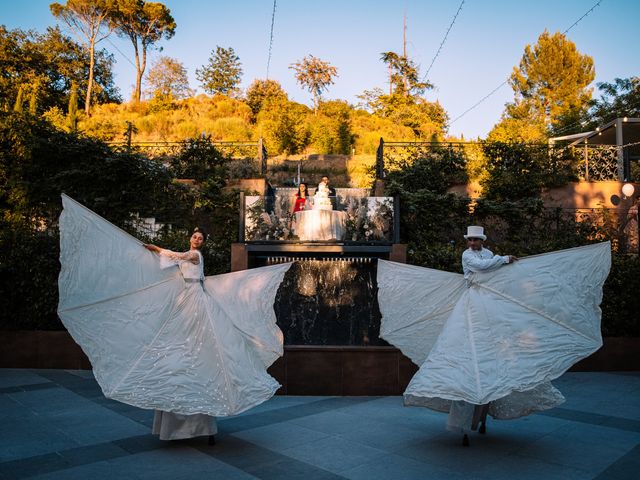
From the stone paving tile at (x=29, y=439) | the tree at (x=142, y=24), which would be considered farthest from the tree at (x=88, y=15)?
the stone paving tile at (x=29, y=439)

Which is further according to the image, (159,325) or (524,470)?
(159,325)

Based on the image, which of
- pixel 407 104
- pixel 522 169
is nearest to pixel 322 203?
pixel 522 169

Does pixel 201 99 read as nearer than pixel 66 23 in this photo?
Yes

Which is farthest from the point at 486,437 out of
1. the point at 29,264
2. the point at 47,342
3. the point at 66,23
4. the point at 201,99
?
the point at 66,23

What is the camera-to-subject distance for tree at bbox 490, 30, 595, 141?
43.3 metres

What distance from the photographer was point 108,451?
4875 millimetres

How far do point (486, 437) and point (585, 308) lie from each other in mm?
1672

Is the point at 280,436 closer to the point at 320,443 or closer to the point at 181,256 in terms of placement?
the point at 320,443

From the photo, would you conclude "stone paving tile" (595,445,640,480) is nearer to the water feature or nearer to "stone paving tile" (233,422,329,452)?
"stone paving tile" (233,422,329,452)

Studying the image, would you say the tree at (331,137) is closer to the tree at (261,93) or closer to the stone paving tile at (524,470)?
the tree at (261,93)

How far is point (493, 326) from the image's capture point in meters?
4.98

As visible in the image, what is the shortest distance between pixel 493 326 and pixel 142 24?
5713 centimetres

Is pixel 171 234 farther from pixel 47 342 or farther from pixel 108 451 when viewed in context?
pixel 108 451

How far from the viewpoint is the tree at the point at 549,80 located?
4334cm
